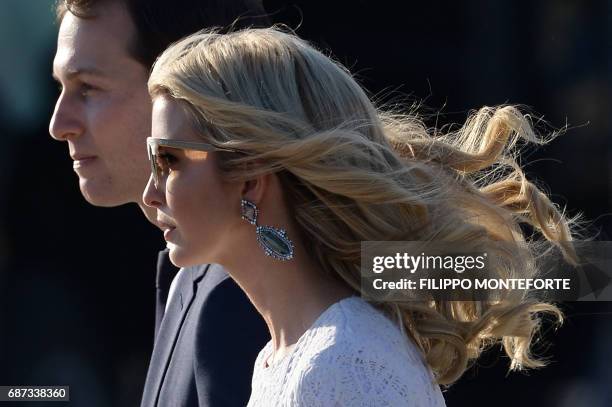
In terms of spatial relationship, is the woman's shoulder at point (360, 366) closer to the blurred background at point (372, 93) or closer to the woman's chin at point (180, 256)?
the woman's chin at point (180, 256)

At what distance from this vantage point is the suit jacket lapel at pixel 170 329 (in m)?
2.36

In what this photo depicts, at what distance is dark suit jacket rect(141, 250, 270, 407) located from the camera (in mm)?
2021

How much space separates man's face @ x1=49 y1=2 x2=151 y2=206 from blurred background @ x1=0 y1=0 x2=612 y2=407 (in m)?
0.98

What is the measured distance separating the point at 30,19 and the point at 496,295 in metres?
2.83

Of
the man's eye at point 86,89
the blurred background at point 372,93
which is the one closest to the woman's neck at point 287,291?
the man's eye at point 86,89

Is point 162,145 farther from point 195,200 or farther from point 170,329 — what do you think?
point 170,329

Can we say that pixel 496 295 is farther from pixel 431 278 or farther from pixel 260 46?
pixel 260 46

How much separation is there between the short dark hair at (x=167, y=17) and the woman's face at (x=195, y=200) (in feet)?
2.31

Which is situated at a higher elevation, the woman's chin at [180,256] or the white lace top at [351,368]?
the woman's chin at [180,256]

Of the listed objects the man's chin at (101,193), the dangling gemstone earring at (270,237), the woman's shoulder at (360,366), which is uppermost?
the dangling gemstone earring at (270,237)

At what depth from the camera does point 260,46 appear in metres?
1.87

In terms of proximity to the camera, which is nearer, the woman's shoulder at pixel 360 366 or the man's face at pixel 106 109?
the woman's shoulder at pixel 360 366

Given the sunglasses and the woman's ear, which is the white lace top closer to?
the woman's ear

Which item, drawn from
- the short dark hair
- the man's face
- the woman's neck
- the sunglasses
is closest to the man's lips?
the man's face
